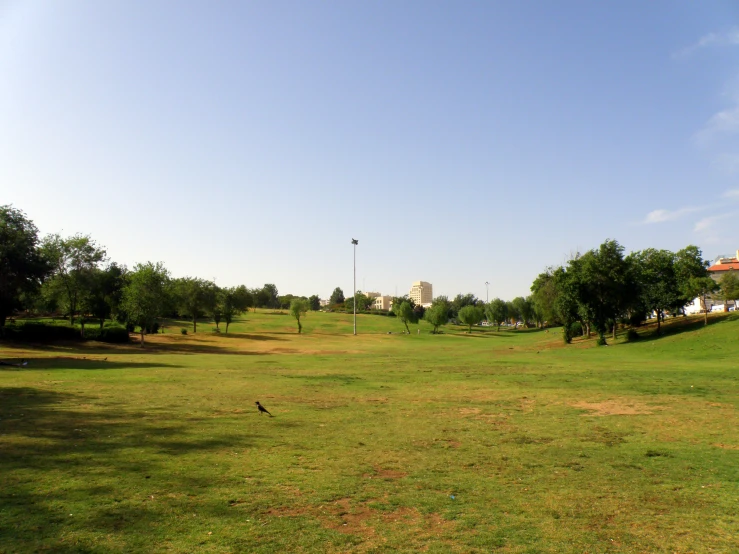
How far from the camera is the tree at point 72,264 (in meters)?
61.7

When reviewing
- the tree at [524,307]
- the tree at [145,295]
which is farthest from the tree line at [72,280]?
the tree at [524,307]

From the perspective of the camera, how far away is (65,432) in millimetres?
12977

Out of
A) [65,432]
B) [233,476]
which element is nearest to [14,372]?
[65,432]

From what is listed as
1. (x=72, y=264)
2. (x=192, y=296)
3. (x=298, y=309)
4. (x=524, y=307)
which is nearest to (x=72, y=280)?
(x=72, y=264)

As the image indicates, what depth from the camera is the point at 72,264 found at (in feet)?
209

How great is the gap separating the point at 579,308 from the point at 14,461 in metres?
61.5

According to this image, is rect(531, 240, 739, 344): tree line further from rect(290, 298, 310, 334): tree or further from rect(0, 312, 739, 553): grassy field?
rect(290, 298, 310, 334): tree

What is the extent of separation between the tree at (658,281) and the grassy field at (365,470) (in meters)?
42.2

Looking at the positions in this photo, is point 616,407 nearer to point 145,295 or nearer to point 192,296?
point 145,295

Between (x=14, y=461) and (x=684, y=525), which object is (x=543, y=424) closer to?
(x=684, y=525)

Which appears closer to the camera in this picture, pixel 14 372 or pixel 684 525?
pixel 684 525

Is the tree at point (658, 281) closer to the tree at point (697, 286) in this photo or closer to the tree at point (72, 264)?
the tree at point (697, 286)

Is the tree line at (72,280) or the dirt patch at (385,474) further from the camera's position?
the tree line at (72,280)

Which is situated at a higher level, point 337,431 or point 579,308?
point 579,308
